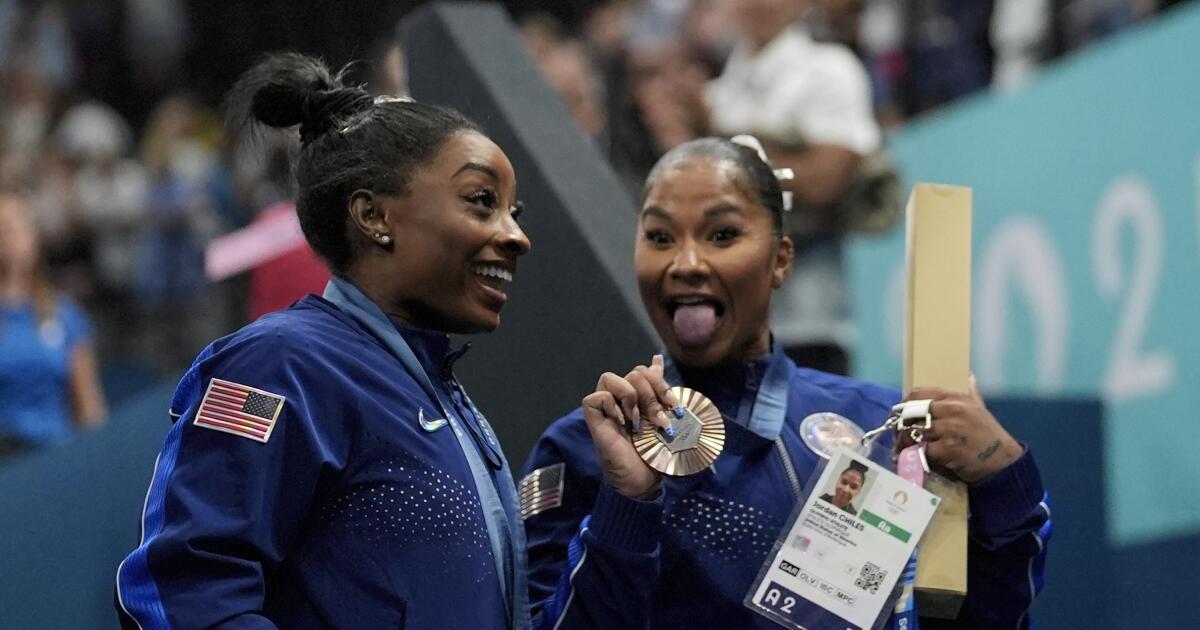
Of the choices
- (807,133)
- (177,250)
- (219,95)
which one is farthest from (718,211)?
(219,95)

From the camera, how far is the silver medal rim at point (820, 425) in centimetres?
280

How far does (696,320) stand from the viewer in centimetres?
286

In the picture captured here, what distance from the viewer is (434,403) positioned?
250 centimetres

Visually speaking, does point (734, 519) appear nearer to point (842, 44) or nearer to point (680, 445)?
point (680, 445)

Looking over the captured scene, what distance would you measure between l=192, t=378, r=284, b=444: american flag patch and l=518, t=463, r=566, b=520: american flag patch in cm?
65

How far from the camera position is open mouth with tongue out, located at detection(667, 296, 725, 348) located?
2861mm

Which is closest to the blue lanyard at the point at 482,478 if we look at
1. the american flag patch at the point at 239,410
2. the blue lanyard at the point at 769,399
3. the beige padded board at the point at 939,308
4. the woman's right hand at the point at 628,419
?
the woman's right hand at the point at 628,419

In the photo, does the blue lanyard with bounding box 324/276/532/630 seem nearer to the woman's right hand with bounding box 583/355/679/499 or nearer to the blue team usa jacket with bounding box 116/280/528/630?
the blue team usa jacket with bounding box 116/280/528/630

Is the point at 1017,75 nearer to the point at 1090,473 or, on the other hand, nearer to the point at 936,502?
the point at 1090,473

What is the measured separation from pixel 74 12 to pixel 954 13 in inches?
300

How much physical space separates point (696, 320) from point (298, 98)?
745mm

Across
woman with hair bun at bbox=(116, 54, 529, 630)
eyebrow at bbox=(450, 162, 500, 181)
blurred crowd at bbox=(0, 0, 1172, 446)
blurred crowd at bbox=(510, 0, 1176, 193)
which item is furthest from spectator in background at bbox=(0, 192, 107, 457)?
eyebrow at bbox=(450, 162, 500, 181)

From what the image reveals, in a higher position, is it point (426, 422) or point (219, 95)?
point (426, 422)

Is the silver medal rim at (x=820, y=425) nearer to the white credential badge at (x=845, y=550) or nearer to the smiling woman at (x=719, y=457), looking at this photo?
the smiling woman at (x=719, y=457)
